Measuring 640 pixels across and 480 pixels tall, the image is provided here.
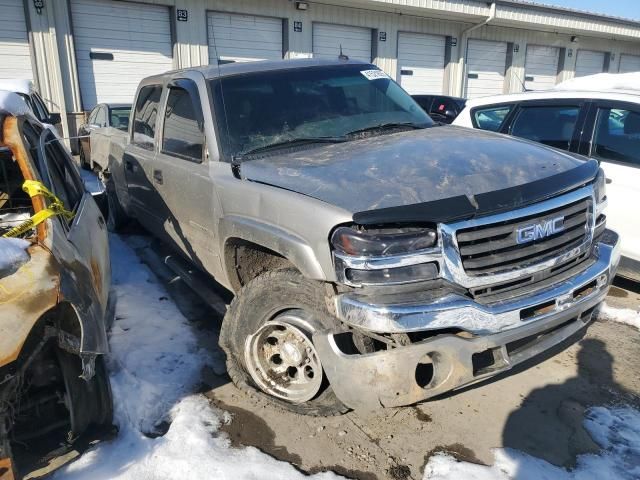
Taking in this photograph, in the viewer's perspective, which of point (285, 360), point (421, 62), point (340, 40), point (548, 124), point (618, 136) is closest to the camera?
point (285, 360)

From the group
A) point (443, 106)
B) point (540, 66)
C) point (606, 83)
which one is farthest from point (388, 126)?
point (540, 66)

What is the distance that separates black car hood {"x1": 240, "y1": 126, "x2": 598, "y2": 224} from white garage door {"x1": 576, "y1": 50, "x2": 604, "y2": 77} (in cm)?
2554

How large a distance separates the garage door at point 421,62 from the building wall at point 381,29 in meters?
0.29

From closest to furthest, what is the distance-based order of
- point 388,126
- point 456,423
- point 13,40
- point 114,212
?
point 456,423
point 388,126
point 114,212
point 13,40

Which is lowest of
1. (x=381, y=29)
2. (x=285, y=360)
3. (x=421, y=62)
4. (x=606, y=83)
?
(x=285, y=360)

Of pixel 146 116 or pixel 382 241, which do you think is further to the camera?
pixel 146 116

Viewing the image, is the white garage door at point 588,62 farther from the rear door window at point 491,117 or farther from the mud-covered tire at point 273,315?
the mud-covered tire at point 273,315

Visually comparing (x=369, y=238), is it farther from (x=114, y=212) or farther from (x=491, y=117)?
(x=114, y=212)

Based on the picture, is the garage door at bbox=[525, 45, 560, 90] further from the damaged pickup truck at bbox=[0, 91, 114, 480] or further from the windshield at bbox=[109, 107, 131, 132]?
the damaged pickup truck at bbox=[0, 91, 114, 480]

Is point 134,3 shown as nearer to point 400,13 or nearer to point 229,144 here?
point 400,13

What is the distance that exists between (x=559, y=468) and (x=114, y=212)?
543 centimetres

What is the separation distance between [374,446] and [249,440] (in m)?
0.67

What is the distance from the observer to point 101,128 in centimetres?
689

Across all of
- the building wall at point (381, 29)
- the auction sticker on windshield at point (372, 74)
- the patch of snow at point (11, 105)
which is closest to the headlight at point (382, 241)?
the patch of snow at point (11, 105)
